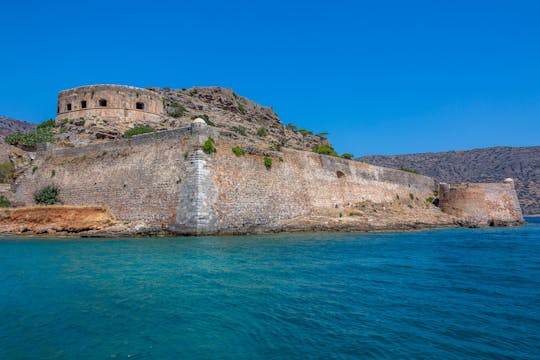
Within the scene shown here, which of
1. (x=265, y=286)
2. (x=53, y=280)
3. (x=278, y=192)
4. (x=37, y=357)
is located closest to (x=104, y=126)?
(x=278, y=192)

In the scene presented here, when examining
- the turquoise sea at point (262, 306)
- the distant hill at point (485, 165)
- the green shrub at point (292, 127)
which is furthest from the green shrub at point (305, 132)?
the distant hill at point (485, 165)

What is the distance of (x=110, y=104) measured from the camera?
29953 mm

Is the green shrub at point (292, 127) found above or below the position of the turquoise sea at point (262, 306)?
above

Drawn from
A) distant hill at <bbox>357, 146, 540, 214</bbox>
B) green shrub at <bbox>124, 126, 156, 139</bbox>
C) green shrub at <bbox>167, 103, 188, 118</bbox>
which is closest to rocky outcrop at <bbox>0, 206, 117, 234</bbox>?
green shrub at <bbox>124, 126, 156, 139</bbox>

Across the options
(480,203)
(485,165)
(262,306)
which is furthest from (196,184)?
(485,165)

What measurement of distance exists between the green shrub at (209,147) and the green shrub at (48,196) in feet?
33.4

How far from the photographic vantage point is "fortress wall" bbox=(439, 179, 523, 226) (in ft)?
113

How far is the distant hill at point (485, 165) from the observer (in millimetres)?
86381

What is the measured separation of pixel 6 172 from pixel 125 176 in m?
10.1

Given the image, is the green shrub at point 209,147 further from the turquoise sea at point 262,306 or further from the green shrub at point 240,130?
the green shrub at point 240,130

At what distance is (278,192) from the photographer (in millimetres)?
22000

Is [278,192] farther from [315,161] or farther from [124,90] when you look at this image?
[124,90]

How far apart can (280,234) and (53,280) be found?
40.1 feet

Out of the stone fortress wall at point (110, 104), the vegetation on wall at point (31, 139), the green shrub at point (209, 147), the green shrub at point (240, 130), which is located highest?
the stone fortress wall at point (110, 104)
